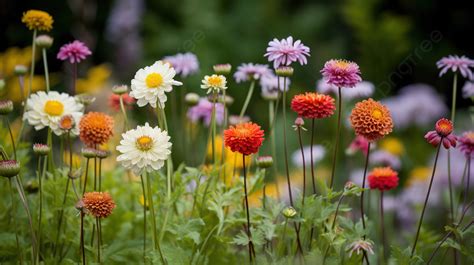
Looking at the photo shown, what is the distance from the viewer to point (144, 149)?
88 centimetres

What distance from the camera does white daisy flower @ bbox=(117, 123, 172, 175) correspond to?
88 centimetres

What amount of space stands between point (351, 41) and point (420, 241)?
318cm

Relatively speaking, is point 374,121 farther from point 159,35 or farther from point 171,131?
point 159,35

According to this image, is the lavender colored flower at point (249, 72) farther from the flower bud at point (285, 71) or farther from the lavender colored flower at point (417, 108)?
the lavender colored flower at point (417, 108)

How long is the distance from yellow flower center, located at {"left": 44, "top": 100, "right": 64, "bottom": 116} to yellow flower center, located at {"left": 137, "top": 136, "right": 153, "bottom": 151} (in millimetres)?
285

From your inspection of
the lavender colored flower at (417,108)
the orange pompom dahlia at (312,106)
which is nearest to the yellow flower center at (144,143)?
the orange pompom dahlia at (312,106)

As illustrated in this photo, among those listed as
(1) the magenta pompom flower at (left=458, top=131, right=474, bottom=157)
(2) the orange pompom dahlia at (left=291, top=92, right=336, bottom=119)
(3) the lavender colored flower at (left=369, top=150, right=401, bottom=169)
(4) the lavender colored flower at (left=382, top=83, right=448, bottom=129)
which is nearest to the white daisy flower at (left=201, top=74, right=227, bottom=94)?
(2) the orange pompom dahlia at (left=291, top=92, right=336, bottom=119)

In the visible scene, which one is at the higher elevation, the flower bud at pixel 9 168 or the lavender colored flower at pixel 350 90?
the lavender colored flower at pixel 350 90

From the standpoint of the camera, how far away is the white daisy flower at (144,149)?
0.88m

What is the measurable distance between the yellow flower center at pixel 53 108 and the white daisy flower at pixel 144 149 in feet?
0.87

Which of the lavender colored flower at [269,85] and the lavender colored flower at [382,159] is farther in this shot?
the lavender colored flower at [382,159]

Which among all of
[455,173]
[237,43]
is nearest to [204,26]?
[237,43]

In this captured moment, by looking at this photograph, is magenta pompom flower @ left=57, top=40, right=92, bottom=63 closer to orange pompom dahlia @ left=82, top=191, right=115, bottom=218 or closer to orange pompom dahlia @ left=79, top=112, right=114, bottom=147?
orange pompom dahlia @ left=79, top=112, right=114, bottom=147

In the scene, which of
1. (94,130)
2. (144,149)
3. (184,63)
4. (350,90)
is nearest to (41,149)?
(94,130)
